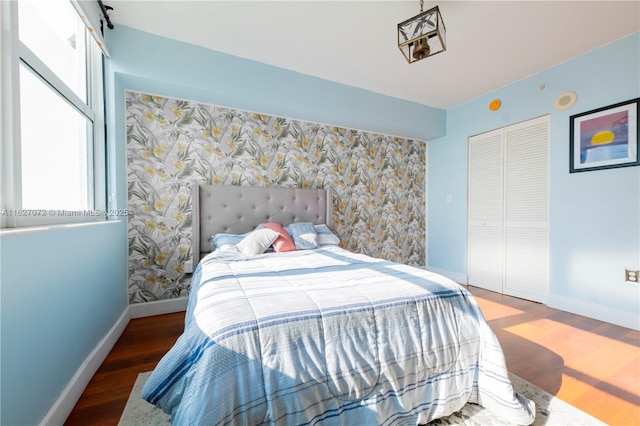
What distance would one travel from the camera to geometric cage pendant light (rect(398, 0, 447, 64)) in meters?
1.65

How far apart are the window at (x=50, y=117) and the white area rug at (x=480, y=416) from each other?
1.06 meters

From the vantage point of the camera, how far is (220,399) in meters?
0.91

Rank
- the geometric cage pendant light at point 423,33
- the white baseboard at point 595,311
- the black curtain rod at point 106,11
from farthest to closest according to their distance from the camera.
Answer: the white baseboard at point 595,311
the black curtain rod at point 106,11
the geometric cage pendant light at point 423,33

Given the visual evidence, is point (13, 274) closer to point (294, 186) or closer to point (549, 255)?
point (294, 186)

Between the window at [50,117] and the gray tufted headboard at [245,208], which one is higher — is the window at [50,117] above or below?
above

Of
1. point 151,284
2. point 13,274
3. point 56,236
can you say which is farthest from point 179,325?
point 13,274

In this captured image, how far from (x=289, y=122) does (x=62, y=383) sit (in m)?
2.95

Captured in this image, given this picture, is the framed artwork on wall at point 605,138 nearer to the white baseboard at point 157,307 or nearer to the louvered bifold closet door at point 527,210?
the louvered bifold closet door at point 527,210

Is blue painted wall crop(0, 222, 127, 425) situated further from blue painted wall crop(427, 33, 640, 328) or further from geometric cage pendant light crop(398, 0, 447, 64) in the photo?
blue painted wall crop(427, 33, 640, 328)

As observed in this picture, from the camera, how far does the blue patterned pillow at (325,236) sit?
9.91 feet

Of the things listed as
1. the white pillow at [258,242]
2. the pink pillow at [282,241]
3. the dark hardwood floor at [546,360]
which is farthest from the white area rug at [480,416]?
the pink pillow at [282,241]

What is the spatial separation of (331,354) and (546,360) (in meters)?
1.75

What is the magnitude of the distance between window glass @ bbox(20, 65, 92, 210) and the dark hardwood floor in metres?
1.09

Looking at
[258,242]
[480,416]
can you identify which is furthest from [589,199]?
[258,242]
